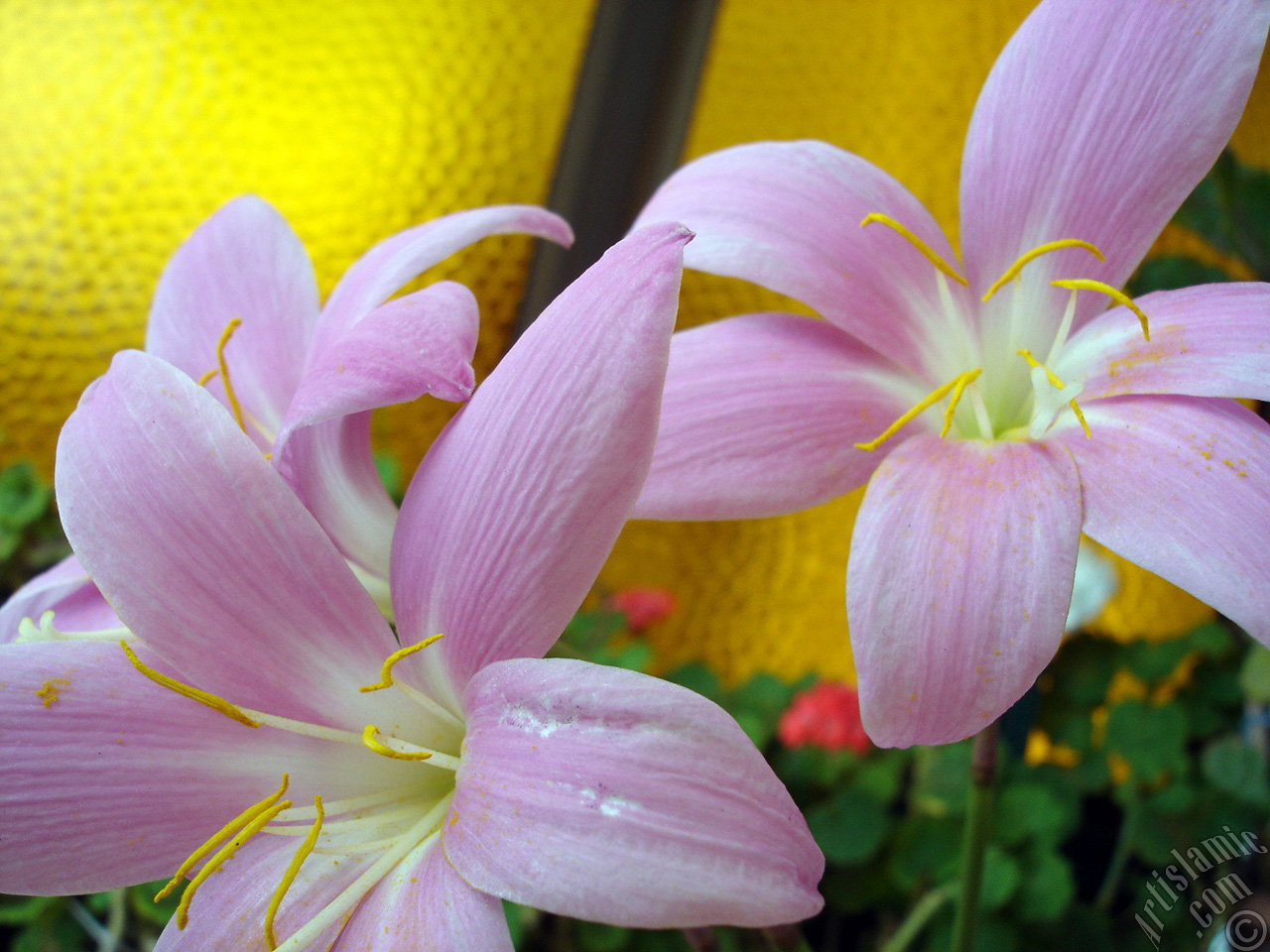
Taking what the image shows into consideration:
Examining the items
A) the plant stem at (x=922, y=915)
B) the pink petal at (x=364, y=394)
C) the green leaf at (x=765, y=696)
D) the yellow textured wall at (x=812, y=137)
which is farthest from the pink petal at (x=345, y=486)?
the yellow textured wall at (x=812, y=137)

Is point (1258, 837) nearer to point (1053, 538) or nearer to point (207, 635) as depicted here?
point (1053, 538)

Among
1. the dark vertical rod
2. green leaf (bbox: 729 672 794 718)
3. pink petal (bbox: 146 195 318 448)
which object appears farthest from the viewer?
the dark vertical rod

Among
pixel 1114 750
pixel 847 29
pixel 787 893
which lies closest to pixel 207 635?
pixel 787 893

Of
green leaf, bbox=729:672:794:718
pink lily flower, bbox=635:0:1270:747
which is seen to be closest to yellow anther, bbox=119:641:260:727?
pink lily flower, bbox=635:0:1270:747

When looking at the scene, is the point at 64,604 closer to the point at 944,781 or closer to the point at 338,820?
the point at 338,820

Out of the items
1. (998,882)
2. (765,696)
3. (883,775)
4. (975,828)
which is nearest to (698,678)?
(765,696)

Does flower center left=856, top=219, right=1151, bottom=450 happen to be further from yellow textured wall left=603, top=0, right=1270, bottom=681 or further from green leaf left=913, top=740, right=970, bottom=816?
yellow textured wall left=603, top=0, right=1270, bottom=681

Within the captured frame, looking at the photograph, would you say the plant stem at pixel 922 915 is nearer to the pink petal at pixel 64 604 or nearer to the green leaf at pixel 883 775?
the green leaf at pixel 883 775
